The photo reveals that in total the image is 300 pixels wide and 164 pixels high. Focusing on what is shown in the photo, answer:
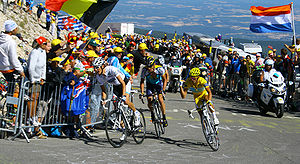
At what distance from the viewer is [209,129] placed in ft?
30.7

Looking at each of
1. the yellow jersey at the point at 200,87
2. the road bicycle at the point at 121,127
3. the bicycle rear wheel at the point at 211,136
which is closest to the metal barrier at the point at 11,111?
the road bicycle at the point at 121,127

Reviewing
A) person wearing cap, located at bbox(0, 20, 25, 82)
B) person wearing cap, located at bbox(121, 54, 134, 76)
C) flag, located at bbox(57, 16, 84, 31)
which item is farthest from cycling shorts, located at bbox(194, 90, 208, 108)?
flag, located at bbox(57, 16, 84, 31)

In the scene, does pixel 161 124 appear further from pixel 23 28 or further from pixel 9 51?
pixel 23 28

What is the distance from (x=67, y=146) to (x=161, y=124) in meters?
2.72

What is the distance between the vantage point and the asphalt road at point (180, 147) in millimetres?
7992

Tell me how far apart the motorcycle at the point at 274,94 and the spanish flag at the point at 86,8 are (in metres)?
6.46

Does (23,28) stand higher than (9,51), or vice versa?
(23,28)

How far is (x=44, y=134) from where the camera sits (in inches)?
374

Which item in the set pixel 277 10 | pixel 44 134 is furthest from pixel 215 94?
pixel 44 134

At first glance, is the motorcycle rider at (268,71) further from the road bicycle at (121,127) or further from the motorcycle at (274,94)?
the road bicycle at (121,127)

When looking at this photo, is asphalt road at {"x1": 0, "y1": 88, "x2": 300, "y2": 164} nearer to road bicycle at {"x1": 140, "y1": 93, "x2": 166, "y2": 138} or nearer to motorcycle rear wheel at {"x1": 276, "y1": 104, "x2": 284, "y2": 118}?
road bicycle at {"x1": 140, "y1": 93, "x2": 166, "y2": 138}

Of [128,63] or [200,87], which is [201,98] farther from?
[128,63]

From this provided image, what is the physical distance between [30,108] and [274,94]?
879 cm

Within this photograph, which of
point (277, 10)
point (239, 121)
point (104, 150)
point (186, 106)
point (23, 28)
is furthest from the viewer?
point (23, 28)
